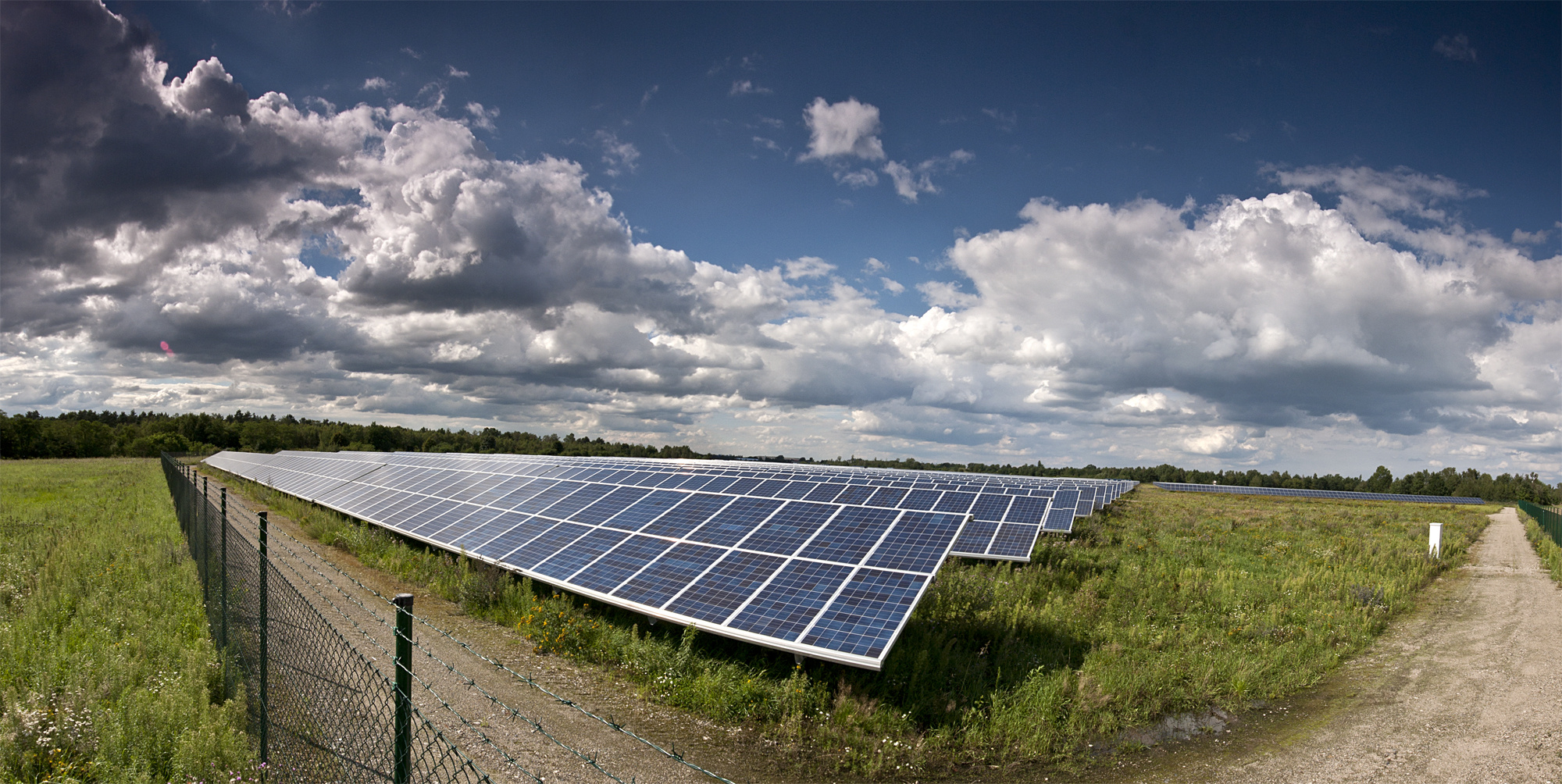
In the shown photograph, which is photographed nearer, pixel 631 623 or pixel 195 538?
pixel 631 623

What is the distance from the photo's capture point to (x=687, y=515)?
16500 millimetres

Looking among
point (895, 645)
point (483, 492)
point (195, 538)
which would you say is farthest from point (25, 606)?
point (895, 645)

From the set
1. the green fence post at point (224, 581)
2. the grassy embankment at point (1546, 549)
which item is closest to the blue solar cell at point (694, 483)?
the green fence post at point (224, 581)

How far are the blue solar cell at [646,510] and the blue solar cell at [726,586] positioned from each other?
4080 mm

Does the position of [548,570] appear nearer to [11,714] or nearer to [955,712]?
[11,714]

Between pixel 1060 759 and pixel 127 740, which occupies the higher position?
pixel 127 740

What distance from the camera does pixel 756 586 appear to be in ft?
36.8

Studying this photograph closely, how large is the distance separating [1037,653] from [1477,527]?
157 ft

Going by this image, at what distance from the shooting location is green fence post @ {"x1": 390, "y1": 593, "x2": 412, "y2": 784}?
4.27 meters

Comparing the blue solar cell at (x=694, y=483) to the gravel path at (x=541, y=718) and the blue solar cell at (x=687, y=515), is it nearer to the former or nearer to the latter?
the blue solar cell at (x=687, y=515)

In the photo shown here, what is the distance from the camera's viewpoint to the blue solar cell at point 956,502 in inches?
693

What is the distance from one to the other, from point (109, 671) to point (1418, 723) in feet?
60.0

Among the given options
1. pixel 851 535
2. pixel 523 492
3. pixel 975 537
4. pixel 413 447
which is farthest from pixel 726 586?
pixel 413 447

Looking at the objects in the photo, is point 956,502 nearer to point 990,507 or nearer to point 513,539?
point 990,507
